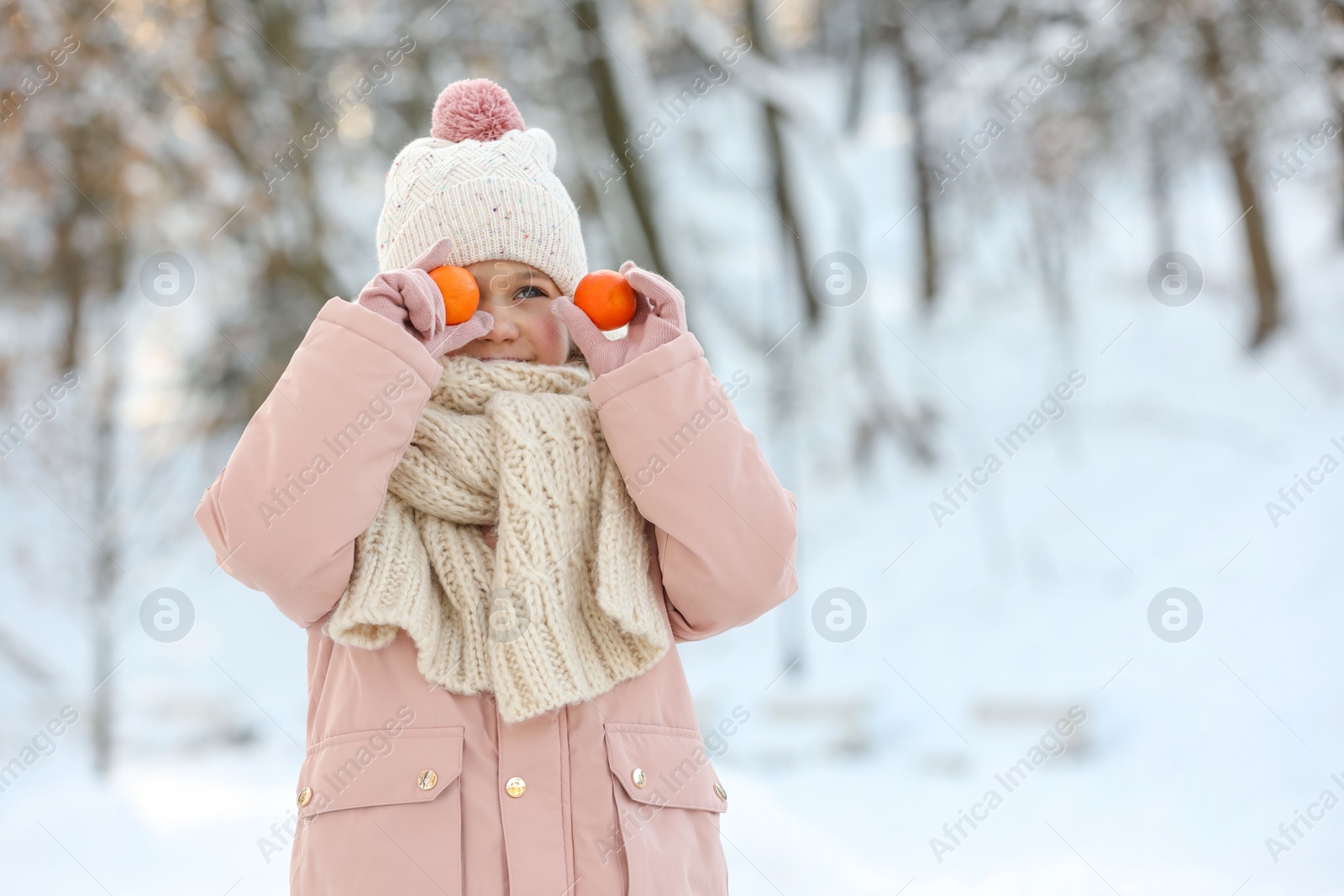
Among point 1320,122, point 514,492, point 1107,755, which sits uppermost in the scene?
point 1320,122

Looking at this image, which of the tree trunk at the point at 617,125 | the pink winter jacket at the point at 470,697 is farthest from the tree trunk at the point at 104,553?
the pink winter jacket at the point at 470,697

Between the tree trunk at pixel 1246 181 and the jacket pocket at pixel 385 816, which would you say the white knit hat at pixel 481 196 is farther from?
the tree trunk at pixel 1246 181

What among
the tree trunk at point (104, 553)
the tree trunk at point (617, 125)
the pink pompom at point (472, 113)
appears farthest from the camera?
the tree trunk at point (617, 125)

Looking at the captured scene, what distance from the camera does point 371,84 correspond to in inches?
227

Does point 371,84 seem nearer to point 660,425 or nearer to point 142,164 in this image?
point 142,164

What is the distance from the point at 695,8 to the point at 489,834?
553 cm

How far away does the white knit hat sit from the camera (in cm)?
162

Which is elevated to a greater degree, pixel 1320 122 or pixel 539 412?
pixel 1320 122

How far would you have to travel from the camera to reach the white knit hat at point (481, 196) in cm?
162

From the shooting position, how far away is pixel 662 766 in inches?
55.7

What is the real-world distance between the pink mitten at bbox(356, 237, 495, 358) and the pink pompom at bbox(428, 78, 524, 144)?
1.07 ft

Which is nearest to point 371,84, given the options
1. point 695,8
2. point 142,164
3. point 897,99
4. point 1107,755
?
point 142,164

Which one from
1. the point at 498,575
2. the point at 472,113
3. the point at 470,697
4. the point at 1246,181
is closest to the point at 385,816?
the point at 470,697

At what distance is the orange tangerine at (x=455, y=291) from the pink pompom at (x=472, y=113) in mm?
350
